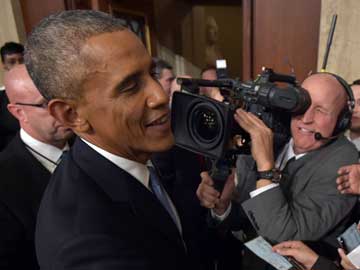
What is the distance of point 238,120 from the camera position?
2.71 feet

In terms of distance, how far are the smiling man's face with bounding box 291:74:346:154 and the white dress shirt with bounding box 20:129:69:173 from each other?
0.83m

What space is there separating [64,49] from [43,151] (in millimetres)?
675

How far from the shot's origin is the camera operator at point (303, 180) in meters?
0.81

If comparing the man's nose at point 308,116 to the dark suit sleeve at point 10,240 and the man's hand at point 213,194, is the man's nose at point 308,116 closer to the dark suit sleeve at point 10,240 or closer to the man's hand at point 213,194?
the man's hand at point 213,194

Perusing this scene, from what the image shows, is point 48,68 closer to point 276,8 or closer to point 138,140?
point 138,140

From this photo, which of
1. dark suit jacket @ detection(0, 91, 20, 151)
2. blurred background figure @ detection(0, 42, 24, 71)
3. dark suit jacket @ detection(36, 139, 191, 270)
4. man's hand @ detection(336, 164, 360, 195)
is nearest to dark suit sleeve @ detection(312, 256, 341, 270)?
man's hand @ detection(336, 164, 360, 195)

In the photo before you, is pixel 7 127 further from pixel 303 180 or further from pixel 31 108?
pixel 303 180

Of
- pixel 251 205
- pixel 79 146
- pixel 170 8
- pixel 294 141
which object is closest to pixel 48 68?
pixel 79 146

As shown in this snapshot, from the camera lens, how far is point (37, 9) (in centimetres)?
256

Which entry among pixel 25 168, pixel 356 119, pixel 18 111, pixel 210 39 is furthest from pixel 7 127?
pixel 210 39

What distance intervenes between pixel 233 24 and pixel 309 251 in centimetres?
463

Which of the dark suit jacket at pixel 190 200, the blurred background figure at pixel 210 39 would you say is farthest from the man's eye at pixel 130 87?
the blurred background figure at pixel 210 39

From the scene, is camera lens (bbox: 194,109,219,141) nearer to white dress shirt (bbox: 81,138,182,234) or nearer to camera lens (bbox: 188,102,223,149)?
camera lens (bbox: 188,102,223,149)

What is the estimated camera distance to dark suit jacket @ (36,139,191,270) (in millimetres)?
444
